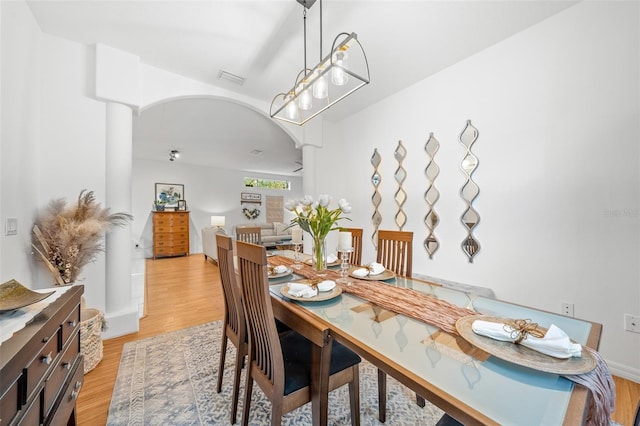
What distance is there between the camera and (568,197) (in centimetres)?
193

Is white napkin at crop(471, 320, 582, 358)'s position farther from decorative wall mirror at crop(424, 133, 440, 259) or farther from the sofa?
the sofa

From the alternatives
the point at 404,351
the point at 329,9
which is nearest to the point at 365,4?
the point at 329,9

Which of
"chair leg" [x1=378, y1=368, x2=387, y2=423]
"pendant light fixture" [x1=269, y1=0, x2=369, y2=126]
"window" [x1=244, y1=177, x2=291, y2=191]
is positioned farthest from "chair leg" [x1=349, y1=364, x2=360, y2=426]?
"window" [x1=244, y1=177, x2=291, y2=191]

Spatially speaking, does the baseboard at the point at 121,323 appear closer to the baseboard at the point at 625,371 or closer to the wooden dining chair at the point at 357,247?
the wooden dining chair at the point at 357,247

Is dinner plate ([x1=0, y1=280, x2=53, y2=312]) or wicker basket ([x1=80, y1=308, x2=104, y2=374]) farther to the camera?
wicker basket ([x1=80, y1=308, x2=104, y2=374])

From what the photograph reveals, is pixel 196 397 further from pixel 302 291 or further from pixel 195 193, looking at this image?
pixel 195 193

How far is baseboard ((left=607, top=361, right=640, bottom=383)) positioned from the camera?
5.46ft

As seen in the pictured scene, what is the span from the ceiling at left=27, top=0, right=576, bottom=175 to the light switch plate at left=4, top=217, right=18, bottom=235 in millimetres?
1599

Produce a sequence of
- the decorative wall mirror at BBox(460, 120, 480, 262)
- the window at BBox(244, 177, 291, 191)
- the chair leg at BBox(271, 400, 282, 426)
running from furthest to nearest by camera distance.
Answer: the window at BBox(244, 177, 291, 191) < the decorative wall mirror at BBox(460, 120, 480, 262) < the chair leg at BBox(271, 400, 282, 426)

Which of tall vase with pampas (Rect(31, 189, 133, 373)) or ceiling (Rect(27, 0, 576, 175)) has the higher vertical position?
ceiling (Rect(27, 0, 576, 175))

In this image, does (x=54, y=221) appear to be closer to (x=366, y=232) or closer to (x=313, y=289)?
(x=313, y=289)

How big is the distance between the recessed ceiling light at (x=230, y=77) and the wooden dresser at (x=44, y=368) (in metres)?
2.45

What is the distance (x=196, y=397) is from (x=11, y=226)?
1646 mm

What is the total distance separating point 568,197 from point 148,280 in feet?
18.4
